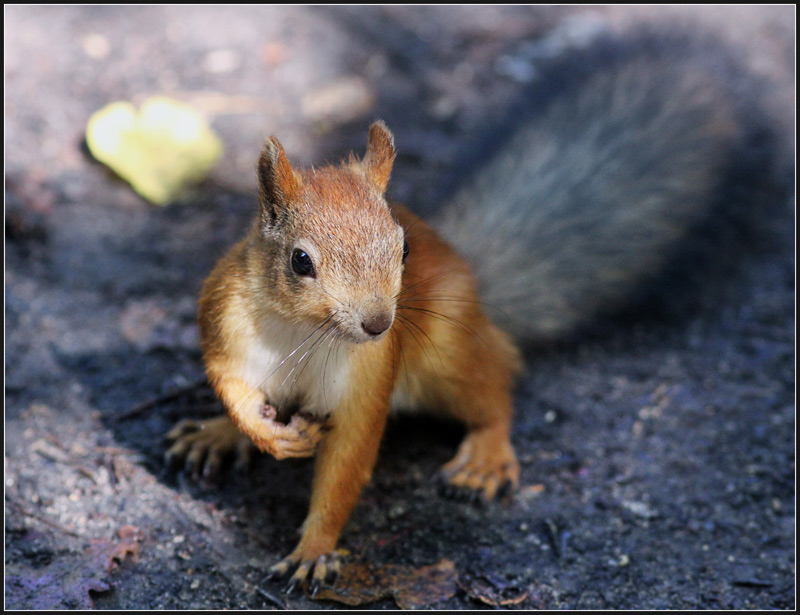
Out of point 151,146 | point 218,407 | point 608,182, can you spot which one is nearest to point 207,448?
point 218,407

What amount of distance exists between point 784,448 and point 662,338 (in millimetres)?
619

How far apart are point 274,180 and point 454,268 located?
669 mm

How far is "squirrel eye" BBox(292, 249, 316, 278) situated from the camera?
1.64 m

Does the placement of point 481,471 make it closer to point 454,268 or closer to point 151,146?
point 454,268

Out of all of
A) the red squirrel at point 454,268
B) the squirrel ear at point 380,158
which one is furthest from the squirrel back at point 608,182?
the squirrel ear at point 380,158

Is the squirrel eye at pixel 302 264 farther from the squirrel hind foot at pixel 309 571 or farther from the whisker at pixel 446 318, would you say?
the squirrel hind foot at pixel 309 571

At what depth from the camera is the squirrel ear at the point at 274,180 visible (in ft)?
5.53

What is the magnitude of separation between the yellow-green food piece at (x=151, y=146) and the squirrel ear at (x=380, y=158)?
159 centimetres

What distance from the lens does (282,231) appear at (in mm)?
1726

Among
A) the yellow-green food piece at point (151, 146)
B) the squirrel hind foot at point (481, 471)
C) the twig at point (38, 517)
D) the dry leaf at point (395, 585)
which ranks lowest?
the dry leaf at point (395, 585)

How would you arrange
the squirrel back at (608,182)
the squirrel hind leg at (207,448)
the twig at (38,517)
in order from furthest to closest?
the squirrel back at (608,182), the squirrel hind leg at (207,448), the twig at (38,517)

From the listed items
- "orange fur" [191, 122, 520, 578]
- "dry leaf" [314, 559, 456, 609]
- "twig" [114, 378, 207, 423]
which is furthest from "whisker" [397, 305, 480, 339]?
"twig" [114, 378, 207, 423]

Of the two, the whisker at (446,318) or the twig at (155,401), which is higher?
the whisker at (446,318)

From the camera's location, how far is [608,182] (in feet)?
9.06
